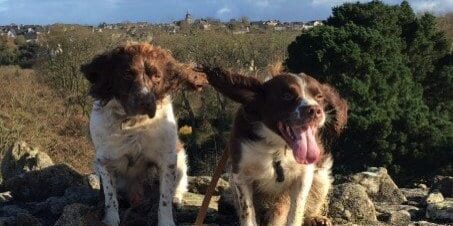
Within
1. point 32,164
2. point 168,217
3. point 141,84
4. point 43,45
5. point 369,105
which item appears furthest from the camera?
point 43,45

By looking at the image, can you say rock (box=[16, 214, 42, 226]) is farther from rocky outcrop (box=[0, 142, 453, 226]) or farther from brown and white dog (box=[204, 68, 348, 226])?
brown and white dog (box=[204, 68, 348, 226])

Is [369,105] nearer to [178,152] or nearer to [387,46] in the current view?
[387,46]

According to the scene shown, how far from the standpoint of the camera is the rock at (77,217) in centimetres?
631

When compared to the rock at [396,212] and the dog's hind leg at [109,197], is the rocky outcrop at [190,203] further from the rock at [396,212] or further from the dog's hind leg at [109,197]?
the dog's hind leg at [109,197]

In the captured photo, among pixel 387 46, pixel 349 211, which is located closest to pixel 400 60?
pixel 387 46

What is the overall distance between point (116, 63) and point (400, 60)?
69.1 feet

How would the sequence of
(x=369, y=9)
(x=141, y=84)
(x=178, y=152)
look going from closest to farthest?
(x=141, y=84), (x=178, y=152), (x=369, y=9)

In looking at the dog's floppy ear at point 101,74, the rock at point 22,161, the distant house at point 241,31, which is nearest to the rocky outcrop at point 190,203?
the dog's floppy ear at point 101,74

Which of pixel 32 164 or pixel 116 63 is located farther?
pixel 32 164

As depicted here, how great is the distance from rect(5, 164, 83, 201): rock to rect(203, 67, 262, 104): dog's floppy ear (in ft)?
9.58

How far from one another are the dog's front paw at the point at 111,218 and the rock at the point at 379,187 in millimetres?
2902

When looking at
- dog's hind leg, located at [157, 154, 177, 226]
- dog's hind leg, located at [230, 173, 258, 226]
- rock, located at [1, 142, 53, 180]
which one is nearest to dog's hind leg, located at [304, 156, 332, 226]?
dog's hind leg, located at [230, 173, 258, 226]

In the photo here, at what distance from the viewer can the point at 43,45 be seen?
42344 millimetres

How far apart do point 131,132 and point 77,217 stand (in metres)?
0.93
